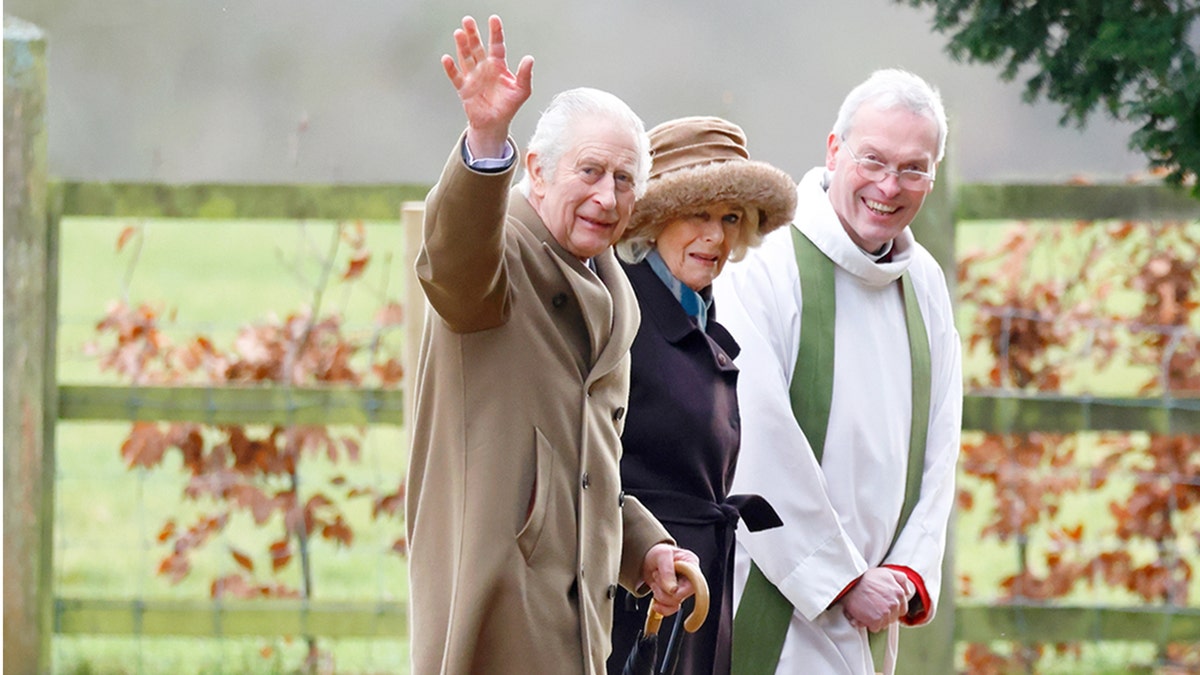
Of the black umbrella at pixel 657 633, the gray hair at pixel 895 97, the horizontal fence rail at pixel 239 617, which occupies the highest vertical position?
the gray hair at pixel 895 97

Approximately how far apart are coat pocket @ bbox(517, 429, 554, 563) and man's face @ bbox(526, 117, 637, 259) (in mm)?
318

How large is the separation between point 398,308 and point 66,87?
21.7 ft

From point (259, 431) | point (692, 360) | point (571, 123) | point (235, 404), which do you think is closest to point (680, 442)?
point (692, 360)

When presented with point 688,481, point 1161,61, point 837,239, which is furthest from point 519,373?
point 1161,61

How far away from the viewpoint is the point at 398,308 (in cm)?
485

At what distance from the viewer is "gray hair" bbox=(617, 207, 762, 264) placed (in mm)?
3012

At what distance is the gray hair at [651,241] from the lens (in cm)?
301

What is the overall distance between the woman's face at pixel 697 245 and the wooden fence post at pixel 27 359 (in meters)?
2.11

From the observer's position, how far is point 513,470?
2.38 m

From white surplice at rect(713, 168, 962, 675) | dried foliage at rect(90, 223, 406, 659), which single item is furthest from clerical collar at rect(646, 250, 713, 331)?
dried foliage at rect(90, 223, 406, 659)

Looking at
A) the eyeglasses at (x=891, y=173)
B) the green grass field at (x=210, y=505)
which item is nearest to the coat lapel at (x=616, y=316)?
the eyeglasses at (x=891, y=173)

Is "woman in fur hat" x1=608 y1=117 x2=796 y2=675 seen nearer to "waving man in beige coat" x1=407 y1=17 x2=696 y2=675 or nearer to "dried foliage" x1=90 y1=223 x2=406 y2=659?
"waving man in beige coat" x1=407 y1=17 x2=696 y2=675

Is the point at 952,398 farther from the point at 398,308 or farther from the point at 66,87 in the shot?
the point at 66,87

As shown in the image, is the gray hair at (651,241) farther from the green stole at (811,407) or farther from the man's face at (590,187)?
the man's face at (590,187)
